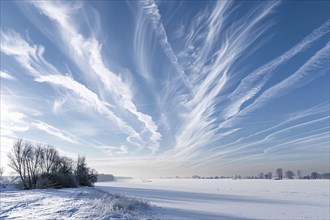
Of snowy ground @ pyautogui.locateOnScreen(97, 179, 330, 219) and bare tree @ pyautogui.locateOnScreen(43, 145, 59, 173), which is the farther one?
bare tree @ pyautogui.locateOnScreen(43, 145, 59, 173)

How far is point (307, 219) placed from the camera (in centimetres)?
1703

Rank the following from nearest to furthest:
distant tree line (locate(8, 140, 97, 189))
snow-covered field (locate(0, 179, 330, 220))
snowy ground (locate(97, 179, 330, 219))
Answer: snow-covered field (locate(0, 179, 330, 220))
snowy ground (locate(97, 179, 330, 219))
distant tree line (locate(8, 140, 97, 189))

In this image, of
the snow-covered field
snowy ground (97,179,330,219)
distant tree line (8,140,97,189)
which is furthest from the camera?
distant tree line (8,140,97,189)

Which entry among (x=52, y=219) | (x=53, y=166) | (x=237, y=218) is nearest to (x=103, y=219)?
(x=52, y=219)

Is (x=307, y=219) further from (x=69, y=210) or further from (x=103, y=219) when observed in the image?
(x=69, y=210)

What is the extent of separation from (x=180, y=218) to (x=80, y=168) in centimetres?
8013

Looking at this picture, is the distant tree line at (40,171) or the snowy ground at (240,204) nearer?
the snowy ground at (240,204)

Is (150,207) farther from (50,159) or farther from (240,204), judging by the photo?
(50,159)

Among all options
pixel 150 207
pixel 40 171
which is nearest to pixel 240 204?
pixel 150 207

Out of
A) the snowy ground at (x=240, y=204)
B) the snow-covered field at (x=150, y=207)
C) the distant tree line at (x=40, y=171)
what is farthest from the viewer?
the distant tree line at (x=40, y=171)

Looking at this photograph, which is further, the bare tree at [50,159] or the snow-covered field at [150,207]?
the bare tree at [50,159]

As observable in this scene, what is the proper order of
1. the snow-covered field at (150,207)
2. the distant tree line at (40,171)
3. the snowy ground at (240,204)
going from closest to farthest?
the snow-covered field at (150,207), the snowy ground at (240,204), the distant tree line at (40,171)

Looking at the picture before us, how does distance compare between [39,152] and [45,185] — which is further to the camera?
[39,152]

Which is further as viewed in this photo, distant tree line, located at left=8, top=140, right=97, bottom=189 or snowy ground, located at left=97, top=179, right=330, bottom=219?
distant tree line, located at left=8, top=140, right=97, bottom=189
